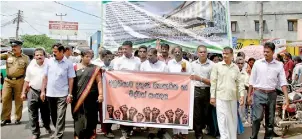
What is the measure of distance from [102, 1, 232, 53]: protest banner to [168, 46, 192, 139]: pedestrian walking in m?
0.83

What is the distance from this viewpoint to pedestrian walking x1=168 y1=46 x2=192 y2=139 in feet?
18.5

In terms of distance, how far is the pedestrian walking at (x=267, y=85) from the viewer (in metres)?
5.36

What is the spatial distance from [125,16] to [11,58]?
258 cm

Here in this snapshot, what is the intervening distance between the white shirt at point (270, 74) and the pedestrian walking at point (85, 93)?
8.76 feet

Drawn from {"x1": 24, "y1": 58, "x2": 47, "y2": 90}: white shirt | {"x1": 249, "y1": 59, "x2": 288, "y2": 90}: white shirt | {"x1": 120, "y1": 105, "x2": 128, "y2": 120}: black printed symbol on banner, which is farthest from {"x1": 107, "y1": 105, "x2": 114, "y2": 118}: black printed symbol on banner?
{"x1": 249, "y1": 59, "x2": 288, "y2": 90}: white shirt

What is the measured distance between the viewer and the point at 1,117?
6.89m

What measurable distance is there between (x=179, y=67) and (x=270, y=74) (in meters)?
1.51

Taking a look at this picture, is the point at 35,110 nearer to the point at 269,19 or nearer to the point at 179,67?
the point at 179,67

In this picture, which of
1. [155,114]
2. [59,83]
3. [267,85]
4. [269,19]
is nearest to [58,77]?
[59,83]

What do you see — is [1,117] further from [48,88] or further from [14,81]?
[48,88]

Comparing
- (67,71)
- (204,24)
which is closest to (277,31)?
(204,24)

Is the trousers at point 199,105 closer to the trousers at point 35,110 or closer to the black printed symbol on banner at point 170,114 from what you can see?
the black printed symbol on banner at point 170,114

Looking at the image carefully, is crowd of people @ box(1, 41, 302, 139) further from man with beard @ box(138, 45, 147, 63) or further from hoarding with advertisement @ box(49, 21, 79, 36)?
hoarding with advertisement @ box(49, 21, 79, 36)

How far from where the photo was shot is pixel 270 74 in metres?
5.36
